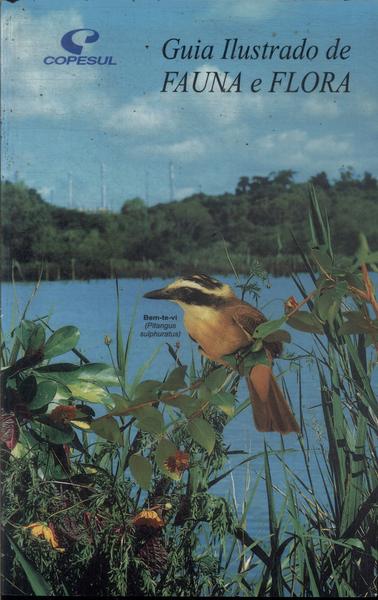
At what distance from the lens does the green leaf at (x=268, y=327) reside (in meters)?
3.65

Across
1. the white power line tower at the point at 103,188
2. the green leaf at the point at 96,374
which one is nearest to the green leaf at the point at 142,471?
the green leaf at the point at 96,374

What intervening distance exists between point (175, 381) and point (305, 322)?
471 mm

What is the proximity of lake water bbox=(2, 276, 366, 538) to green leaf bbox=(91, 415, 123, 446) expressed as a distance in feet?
0.57

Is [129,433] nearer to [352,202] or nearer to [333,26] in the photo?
[352,202]

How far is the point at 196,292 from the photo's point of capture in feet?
12.2

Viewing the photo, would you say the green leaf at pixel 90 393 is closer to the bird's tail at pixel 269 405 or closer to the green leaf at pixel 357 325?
the bird's tail at pixel 269 405

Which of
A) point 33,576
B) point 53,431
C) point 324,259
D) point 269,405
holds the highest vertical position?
point 324,259

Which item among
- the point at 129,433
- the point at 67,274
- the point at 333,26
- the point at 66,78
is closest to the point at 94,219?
the point at 67,274

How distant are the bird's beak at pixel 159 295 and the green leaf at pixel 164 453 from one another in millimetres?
468

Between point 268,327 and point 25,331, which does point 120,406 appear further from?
point 268,327

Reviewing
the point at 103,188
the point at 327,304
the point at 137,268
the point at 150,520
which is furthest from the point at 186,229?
the point at 150,520

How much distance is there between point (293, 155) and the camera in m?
3.69

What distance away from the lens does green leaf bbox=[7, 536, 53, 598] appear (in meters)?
3.77

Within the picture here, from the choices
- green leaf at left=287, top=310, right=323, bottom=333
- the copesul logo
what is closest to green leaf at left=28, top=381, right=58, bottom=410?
green leaf at left=287, top=310, right=323, bottom=333
